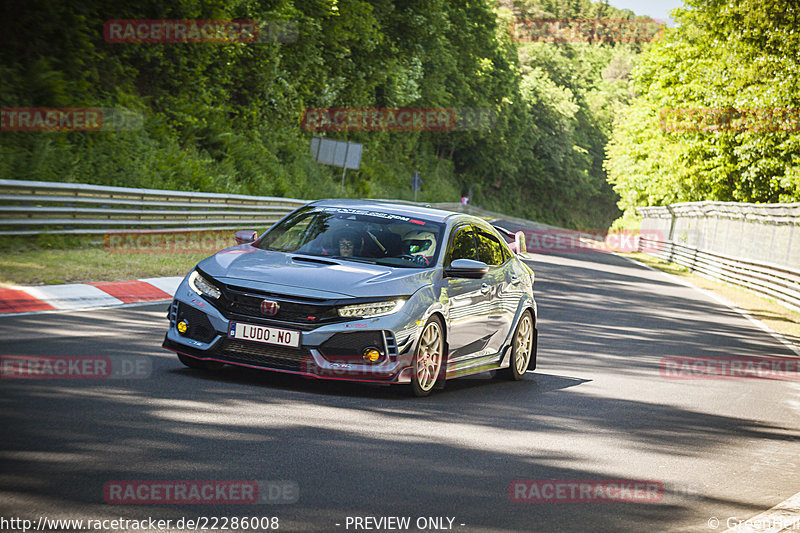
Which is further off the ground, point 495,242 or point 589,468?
point 495,242

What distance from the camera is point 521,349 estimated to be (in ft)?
34.9

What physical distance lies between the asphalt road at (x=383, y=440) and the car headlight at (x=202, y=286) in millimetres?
697

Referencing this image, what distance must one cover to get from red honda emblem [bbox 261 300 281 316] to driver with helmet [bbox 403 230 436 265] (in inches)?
63.0

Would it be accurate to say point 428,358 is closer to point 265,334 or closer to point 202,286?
point 265,334

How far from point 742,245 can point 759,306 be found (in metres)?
7.92

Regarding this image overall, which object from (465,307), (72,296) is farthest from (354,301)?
(72,296)

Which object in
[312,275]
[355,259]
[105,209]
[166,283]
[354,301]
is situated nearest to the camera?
[354,301]

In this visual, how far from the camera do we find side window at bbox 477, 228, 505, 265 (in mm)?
10122

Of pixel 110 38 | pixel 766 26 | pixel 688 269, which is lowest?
pixel 688 269

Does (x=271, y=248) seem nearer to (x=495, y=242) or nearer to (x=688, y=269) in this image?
(x=495, y=242)

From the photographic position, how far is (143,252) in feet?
61.6

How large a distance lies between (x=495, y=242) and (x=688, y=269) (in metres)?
32.1

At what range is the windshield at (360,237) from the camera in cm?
902

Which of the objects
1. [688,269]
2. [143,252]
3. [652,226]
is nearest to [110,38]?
[143,252]
